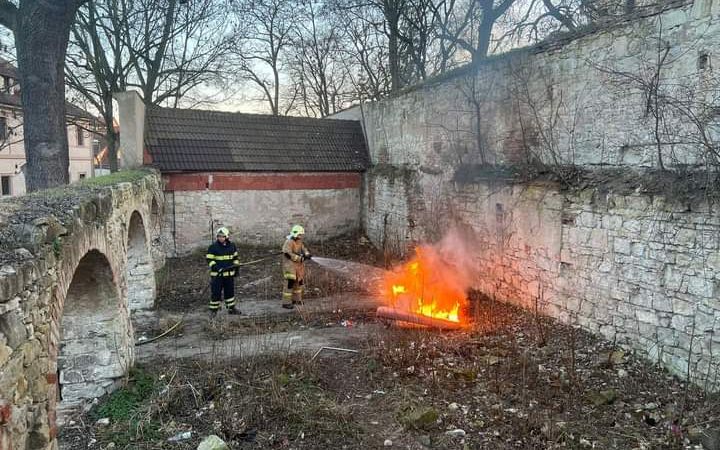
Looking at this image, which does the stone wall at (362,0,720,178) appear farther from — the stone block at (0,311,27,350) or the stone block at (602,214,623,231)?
the stone block at (0,311,27,350)

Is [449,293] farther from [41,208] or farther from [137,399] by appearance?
[41,208]

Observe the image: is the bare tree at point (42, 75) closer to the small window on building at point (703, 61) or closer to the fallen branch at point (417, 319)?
the fallen branch at point (417, 319)

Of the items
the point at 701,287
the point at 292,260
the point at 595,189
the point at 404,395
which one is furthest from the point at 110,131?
the point at 701,287

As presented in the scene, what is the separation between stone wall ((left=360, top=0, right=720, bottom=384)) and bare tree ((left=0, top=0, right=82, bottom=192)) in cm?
853

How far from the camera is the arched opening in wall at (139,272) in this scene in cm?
1015

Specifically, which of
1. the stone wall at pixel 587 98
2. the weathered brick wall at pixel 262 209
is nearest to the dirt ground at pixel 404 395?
the stone wall at pixel 587 98

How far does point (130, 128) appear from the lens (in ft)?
45.0

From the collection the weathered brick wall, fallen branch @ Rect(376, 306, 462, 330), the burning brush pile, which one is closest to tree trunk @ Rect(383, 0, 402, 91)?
the weathered brick wall

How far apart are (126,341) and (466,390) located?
191 inches

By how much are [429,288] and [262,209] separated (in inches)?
324

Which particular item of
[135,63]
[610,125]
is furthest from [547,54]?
[135,63]

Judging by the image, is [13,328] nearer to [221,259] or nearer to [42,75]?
[221,259]

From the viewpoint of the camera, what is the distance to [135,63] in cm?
1923

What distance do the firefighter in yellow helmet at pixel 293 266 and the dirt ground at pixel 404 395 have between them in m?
1.76
